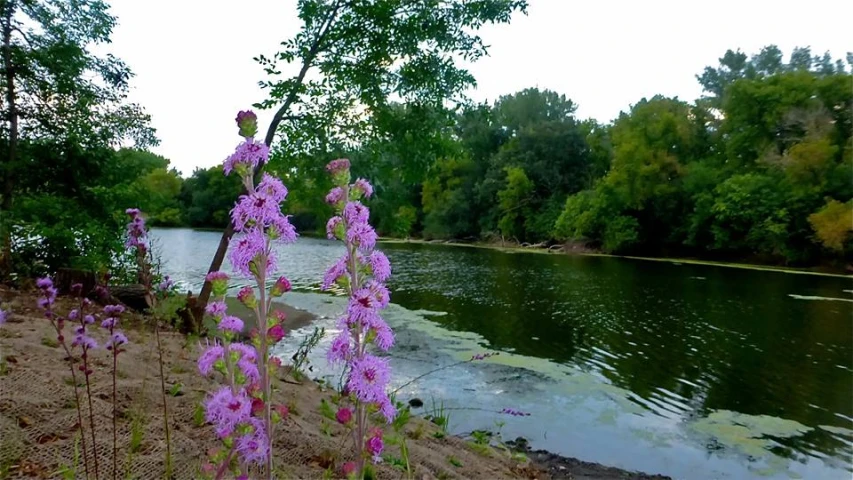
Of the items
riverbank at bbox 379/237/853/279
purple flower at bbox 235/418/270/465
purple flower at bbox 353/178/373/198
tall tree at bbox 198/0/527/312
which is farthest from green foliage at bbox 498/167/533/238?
purple flower at bbox 235/418/270/465

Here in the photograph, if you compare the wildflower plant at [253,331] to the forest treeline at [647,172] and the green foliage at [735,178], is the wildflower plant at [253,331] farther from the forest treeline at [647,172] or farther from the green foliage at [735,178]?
the green foliage at [735,178]

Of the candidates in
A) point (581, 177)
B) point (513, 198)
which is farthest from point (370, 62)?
point (581, 177)

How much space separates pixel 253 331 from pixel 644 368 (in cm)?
1228

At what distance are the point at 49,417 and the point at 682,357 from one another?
1341 cm

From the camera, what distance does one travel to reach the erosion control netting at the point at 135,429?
10.6ft

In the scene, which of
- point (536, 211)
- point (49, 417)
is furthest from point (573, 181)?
point (49, 417)

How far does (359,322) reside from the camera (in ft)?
6.81

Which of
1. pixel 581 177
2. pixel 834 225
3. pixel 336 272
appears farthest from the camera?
pixel 581 177

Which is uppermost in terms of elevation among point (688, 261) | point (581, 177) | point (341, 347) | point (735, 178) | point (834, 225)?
point (581, 177)

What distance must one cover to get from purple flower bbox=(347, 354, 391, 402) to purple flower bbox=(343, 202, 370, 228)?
0.54 meters

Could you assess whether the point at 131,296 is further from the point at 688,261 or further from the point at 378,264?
the point at 688,261

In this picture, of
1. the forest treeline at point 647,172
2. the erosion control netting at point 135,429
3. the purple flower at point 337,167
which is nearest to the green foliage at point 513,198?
the forest treeline at point 647,172

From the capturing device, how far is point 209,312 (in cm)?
200

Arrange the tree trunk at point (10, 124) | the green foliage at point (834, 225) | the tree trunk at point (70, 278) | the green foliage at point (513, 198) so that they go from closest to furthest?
the tree trunk at point (70, 278) → the tree trunk at point (10, 124) → the green foliage at point (834, 225) → the green foliage at point (513, 198)
